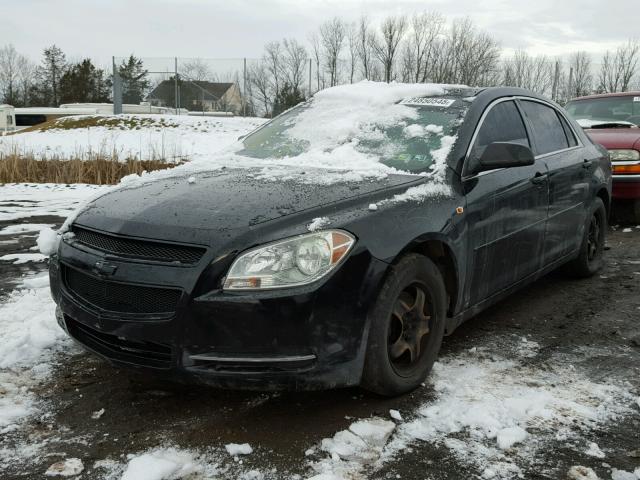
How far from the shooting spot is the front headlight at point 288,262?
8.41ft

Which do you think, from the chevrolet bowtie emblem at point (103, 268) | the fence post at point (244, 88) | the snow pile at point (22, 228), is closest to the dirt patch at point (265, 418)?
the chevrolet bowtie emblem at point (103, 268)

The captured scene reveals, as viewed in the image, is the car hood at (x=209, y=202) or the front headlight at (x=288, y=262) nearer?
the front headlight at (x=288, y=262)

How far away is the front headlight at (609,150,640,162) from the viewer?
7.55m

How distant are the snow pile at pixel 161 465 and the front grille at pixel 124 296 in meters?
0.58

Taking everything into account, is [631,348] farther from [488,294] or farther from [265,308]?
[265,308]

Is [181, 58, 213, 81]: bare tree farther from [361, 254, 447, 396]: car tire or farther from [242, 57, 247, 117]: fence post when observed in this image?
[361, 254, 447, 396]: car tire

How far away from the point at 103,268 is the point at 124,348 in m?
0.37

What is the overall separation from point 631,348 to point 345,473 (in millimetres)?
2360

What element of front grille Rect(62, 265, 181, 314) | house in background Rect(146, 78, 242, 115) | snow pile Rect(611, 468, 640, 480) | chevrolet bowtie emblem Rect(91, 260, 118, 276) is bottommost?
snow pile Rect(611, 468, 640, 480)

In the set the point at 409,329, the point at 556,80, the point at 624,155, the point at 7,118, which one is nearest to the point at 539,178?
the point at 409,329

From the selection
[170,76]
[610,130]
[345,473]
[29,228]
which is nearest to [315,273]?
[345,473]

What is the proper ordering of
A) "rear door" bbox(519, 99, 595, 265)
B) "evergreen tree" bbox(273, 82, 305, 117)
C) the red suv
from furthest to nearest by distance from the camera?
"evergreen tree" bbox(273, 82, 305, 117) → the red suv → "rear door" bbox(519, 99, 595, 265)

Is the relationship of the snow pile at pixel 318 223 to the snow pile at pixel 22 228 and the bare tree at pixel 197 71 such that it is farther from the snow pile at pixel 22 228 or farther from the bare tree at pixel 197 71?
the bare tree at pixel 197 71

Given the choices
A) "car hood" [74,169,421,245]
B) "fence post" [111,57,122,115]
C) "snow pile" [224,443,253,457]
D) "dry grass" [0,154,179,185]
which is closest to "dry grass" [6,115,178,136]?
"fence post" [111,57,122,115]
